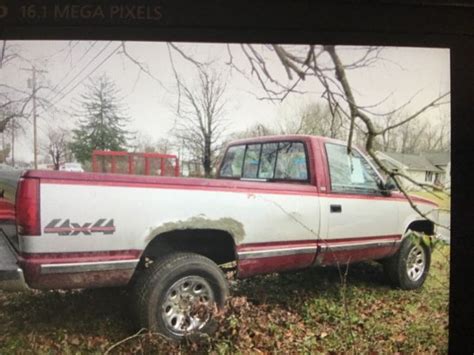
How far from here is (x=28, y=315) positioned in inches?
54.1

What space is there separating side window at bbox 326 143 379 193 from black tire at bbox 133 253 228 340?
0.61 m

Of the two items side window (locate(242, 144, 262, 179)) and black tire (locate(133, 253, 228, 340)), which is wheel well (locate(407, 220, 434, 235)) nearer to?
side window (locate(242, 144, 262, 179))

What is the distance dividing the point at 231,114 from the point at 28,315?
106cm

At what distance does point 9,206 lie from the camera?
1271 millimetres

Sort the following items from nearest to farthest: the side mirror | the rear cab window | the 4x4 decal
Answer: the 4x4 decal → the rear cab window → the side mirror

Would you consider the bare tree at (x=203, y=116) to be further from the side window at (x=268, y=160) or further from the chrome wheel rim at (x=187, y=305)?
the chrome wheel rim at (x=187, y=305)

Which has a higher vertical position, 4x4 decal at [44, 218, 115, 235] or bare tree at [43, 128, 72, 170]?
bare tree at [43, 128, 72, 170]

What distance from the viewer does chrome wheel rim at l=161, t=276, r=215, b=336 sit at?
1.39 meters

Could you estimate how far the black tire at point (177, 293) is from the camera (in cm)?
137

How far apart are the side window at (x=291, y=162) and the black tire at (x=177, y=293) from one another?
1.50 feet

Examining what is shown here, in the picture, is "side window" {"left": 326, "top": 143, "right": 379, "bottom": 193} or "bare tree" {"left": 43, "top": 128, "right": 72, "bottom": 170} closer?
"bare tree" {"left": 43, "top": 128, "right": 72, "bottom": 170}

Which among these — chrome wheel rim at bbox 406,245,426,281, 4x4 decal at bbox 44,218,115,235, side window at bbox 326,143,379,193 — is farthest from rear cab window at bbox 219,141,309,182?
chrome wheel rim at bbox 406,245,426,281

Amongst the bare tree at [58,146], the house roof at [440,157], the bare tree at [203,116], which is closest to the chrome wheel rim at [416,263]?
the house roof at [440,157]

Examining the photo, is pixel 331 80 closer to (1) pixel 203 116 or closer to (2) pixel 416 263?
(1) pixel 203 116
